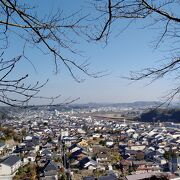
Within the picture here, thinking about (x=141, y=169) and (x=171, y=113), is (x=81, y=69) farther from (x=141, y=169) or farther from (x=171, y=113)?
(x=171, y=113)

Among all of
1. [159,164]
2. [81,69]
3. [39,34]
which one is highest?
[39,34]

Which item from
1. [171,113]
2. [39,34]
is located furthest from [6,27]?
[171,113]

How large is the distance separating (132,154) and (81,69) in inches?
697

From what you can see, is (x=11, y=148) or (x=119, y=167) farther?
(x=11, y=148)

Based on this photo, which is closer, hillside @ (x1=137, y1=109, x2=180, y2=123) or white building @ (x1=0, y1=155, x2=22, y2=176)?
white building @ (x1=0, y1=155, x2=22, y2=176)

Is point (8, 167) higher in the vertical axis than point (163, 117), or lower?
lower

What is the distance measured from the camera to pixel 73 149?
20.5m

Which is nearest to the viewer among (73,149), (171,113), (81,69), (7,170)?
(81,69)

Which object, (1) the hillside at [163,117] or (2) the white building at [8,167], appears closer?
(2) the white building at [8,167]

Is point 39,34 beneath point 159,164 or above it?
above

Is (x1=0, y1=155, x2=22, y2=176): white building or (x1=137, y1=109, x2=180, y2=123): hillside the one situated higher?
(x1=137, y1=109, x2=180, y2=123): hillside

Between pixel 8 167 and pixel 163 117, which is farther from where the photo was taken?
pixel 163 117

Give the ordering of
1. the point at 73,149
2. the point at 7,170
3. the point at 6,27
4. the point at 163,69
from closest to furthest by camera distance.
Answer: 1. the point at 6,27
2. the point at 163,69
3. the point at 7,170
4. the point at 73,149

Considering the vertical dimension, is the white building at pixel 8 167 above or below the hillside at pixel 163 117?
below
